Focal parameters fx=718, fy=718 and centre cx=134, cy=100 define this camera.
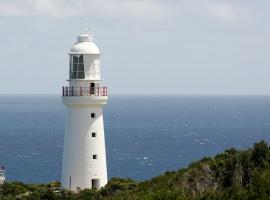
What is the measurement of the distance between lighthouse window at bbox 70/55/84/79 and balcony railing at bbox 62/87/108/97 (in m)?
0.55

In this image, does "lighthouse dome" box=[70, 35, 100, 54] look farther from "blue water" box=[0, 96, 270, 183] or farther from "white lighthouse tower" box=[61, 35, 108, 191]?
"blue water" box=[0, 96, 270, 183]

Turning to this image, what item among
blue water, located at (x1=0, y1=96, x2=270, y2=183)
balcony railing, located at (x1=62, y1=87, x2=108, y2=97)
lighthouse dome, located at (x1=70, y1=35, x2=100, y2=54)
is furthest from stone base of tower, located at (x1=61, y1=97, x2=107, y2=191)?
blue water, located at (x1=0, y1=96, x2=270, y2=183)

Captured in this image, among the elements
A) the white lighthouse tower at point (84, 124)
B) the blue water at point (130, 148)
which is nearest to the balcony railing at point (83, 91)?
the white lighthouse tower at point (84, 124)

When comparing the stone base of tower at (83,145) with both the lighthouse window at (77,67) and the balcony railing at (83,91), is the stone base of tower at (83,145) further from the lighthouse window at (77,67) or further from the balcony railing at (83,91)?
the lighthouse window at (77,67)

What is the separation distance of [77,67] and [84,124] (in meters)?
2.63

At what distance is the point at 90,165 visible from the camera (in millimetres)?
32156

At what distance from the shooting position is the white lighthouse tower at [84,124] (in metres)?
32.2

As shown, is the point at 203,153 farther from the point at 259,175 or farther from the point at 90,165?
the point at 259,175

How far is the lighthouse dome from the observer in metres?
32.6

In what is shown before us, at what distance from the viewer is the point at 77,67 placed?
3262 cm

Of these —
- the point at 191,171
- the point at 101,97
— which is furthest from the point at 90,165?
the point at 191,171

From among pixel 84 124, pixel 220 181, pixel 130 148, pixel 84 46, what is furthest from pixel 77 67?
pixel 130 148

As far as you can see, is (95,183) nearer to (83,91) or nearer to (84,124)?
(84,124)

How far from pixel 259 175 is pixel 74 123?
13.0 metres
